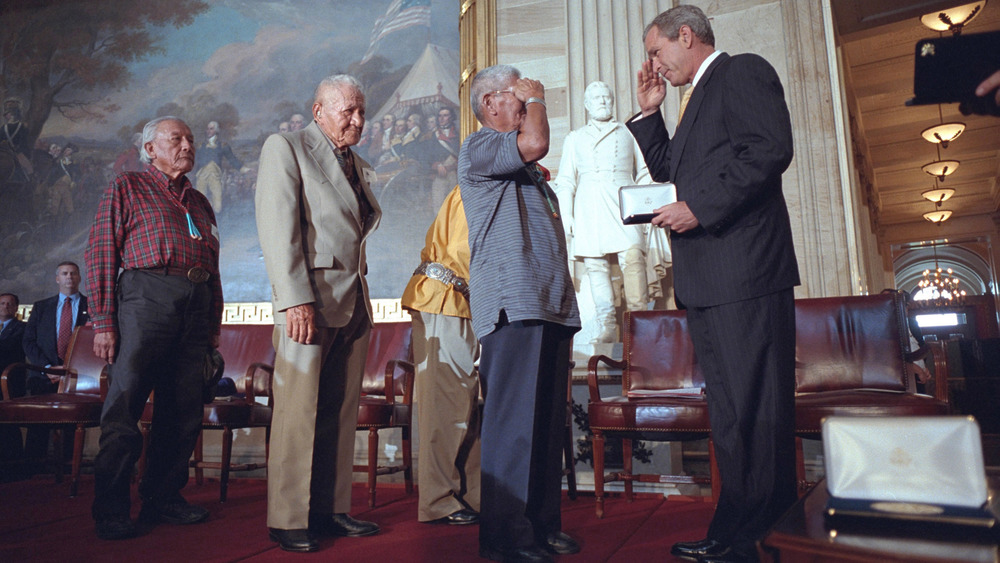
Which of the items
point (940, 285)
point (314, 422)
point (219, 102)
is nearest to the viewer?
point (314, 422)

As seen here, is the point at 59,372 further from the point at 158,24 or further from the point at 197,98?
the point at 158,24

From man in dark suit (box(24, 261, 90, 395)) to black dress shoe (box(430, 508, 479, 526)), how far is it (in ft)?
13.5

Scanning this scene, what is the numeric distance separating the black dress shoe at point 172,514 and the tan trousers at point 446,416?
0.91 meters

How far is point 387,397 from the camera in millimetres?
3619

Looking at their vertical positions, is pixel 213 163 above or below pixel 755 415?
above

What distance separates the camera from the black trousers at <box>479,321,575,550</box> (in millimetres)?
1933

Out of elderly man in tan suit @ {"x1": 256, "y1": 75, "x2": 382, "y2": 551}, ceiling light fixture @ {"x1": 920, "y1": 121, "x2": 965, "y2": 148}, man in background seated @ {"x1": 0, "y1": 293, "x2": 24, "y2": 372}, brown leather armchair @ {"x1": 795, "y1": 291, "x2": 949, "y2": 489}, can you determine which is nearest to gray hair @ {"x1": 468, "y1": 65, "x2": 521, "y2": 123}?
elderly man in tan suit @ {"x1": 256, "y1": 75, "x2": 382, "y2": 551}

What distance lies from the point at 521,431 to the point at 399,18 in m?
5.73

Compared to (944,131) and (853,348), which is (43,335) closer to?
(853,348)

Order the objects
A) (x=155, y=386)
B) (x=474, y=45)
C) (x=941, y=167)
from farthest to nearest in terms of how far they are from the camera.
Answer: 1. (x=941, y=167)
2. (x=474, y=45)
3. (x=155, y=386)

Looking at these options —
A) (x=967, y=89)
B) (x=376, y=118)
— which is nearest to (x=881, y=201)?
(x=376, y=118)

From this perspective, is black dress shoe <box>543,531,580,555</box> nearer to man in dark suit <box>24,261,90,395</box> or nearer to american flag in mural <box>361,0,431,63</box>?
man in dark suit <box>24,261,90,395</box>

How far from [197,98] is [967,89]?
24.2 feet

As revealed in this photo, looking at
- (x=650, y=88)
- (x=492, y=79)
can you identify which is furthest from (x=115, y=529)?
(x=650, y=88)
